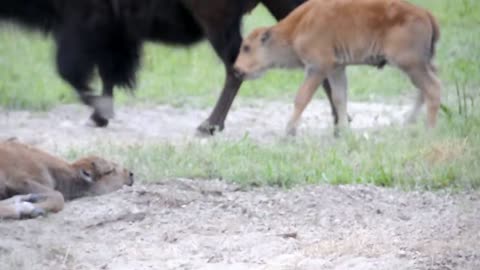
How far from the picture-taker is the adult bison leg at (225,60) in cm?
917

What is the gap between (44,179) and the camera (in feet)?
19.5

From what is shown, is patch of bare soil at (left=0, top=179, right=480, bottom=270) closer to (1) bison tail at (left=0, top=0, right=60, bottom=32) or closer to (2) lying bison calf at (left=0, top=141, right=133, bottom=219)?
(2) lying bison calf at (left=0, top=141, right=133, bottom=219)

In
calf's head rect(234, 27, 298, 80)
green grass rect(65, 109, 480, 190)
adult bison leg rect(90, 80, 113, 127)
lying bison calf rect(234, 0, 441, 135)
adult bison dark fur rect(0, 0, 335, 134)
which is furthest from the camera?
adult bison leg rect(90, 80, 113, 127)

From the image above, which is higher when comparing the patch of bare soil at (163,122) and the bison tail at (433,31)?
the bison tail at (433,31)

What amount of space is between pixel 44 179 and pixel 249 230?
1.05 m

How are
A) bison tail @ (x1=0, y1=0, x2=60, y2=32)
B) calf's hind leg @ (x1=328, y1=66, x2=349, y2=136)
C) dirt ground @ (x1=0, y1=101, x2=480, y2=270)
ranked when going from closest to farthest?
dirt ground @ (x1=0, y1=101, x2=480, y2=270) < calf's hind leg @ (x1=328, y1=66, x2=349, y2=136) < bison tail @ (x1=0, y1=0, x2=60, y2=32)

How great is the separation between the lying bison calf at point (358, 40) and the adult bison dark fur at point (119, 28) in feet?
1.53

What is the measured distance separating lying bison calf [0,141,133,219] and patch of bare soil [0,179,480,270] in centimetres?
7

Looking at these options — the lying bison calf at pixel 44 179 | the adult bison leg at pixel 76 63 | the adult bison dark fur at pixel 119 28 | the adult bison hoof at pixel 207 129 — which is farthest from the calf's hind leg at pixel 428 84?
the lying bison calf at pixel 44 179

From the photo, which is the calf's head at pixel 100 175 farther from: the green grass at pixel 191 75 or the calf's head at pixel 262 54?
the green grass at pixel 191 75

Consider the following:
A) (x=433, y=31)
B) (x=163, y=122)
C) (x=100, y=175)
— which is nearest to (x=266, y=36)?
(x=433, y=31)

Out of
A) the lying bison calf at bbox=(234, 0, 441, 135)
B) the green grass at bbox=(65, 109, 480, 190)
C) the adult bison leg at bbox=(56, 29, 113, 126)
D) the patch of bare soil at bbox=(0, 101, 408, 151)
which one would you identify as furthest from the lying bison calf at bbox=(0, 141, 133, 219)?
the adult bison leg at bbox=(56, 29, 113, 126)

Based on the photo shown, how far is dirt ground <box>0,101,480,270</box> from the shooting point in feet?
16.6

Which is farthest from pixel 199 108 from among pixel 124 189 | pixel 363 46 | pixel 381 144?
pixel 124 189
